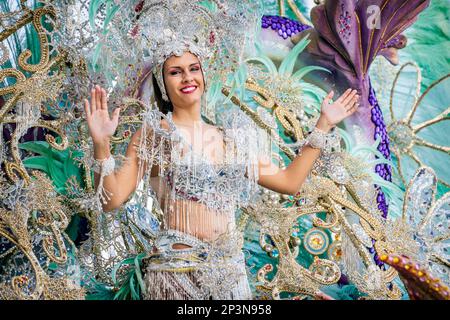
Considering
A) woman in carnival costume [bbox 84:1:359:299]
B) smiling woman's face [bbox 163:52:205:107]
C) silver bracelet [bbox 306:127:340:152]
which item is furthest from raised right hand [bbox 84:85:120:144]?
silver bracelet [bbox 306:127:340:152]

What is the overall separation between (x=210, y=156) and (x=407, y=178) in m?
1.47

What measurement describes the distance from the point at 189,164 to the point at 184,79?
34 centimetres

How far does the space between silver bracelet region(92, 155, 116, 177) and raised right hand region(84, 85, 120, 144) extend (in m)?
0.07

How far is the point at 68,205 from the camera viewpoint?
4020 millimetres

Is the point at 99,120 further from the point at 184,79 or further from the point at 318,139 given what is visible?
the point at 318,139

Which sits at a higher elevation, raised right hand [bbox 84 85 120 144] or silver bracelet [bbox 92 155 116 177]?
raised right hand [bbox 84 85 120 144]

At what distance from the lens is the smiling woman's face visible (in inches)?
138

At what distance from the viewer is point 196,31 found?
12.0ft

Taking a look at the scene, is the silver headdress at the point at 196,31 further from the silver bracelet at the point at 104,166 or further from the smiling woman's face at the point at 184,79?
the silver bracelet at the point at 104,166

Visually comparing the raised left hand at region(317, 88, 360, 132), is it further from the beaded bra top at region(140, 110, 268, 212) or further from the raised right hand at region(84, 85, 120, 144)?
Result: the raised right hand at region(84, 85, 120, 144)

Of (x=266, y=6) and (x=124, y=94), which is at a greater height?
(x=266, y=6)

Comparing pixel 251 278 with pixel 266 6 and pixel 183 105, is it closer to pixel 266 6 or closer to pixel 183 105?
pixel 183 105

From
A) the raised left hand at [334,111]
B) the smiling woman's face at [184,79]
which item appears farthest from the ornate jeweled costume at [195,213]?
the raised left hand at [334,111]
